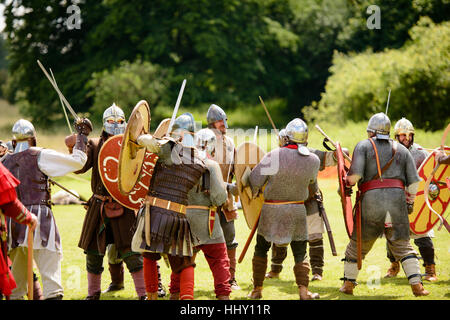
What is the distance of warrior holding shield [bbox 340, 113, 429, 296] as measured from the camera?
18.3 feet

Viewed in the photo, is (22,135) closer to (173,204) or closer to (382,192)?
(173,204)

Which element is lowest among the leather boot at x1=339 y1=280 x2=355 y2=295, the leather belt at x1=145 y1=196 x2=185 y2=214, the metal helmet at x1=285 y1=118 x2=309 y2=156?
the leather boot at x1=339 y1=280 x2=355 y2=295

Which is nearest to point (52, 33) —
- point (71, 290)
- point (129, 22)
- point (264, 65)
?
point (129, 22)

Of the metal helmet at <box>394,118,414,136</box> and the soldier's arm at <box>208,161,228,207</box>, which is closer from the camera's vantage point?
the soldier's arm at <box>208,161,228,207</box>

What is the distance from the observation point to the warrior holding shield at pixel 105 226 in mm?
5430

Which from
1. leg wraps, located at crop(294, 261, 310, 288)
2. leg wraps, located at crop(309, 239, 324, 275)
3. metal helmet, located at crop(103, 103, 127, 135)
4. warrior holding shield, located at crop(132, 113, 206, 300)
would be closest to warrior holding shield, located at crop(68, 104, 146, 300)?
metal helmet, located at crop(103, 103, 127, 135)

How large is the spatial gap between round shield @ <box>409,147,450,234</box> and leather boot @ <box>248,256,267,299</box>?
1707 mm

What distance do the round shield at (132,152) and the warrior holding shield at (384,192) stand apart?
195 centimetres

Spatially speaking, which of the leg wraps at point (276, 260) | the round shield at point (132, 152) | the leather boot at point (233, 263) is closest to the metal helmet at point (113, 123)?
the round shield at point (132, 152)

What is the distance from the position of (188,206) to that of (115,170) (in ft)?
2.50

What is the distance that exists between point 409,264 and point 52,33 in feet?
79.2

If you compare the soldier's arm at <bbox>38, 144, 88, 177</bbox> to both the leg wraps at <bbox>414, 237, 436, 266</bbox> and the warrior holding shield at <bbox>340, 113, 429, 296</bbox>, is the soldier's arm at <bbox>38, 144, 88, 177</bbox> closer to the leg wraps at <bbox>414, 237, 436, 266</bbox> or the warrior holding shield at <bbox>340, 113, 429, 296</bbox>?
the warrior holding shield at <bbox>340, 113, 429, 296</bbox>

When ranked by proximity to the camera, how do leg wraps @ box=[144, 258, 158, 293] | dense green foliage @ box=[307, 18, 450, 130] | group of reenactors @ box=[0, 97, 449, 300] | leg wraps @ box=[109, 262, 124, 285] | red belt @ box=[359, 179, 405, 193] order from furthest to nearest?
dense green foliage @ box=[307, 18, 450, 130], leg wraps @ box=[109, 262, 124, 285], red belt @ box=[359, 179, 405, 193], leg wraps @ box=[144, 258, 158, 293], group of reenactors @ box=[0, 97, 449, 300]

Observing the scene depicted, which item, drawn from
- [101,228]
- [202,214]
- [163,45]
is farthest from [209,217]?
[163,45]
